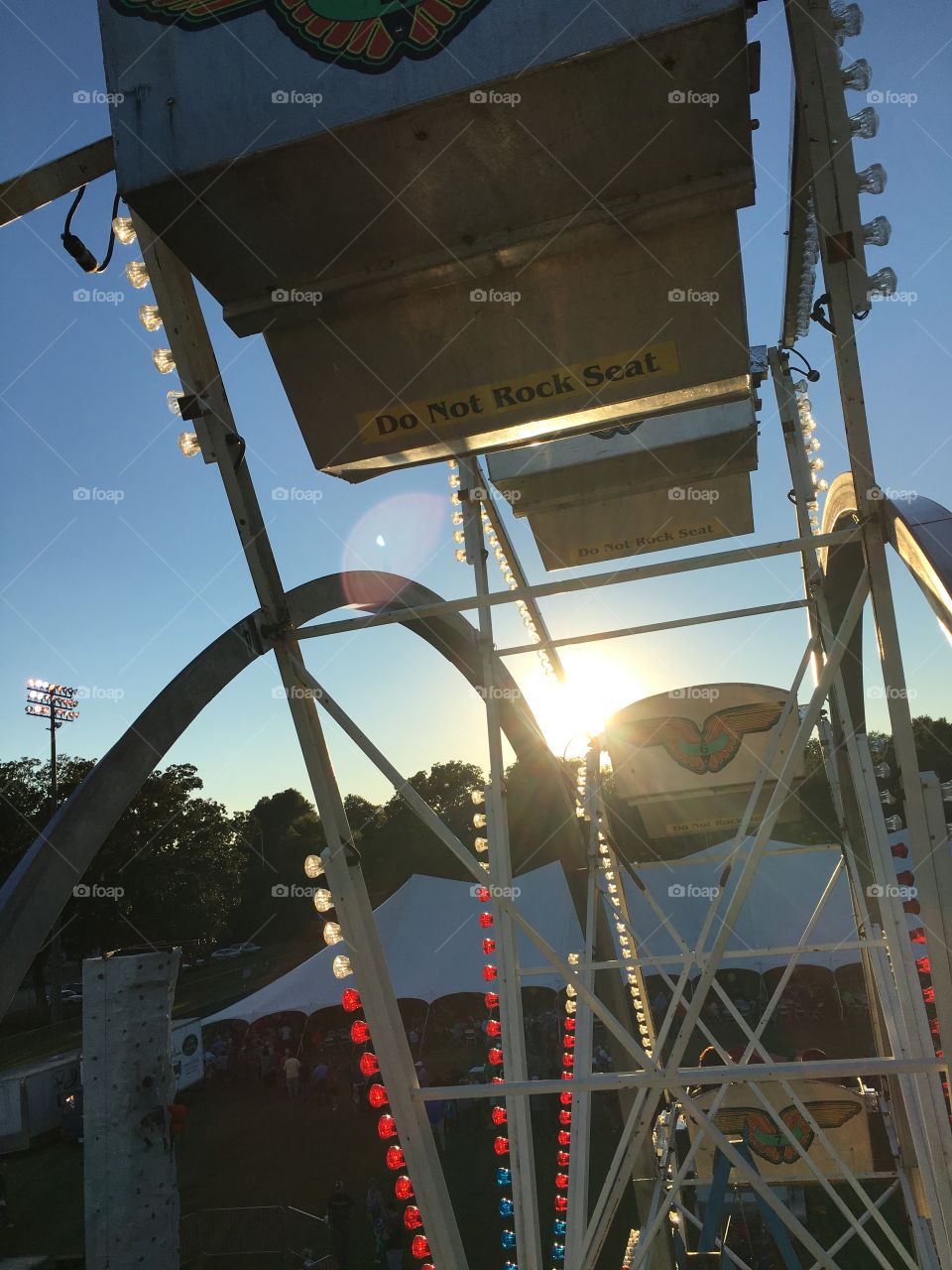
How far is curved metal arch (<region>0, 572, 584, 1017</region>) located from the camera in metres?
3.29

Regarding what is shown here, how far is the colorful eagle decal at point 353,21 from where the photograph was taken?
334 centimetres

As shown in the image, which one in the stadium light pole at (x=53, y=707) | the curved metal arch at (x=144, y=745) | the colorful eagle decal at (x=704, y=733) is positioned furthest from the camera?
the stadium light pole at (x=53, y=707)

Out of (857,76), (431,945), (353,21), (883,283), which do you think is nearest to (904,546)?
(883,283)

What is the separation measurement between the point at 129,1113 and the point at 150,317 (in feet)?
20.3

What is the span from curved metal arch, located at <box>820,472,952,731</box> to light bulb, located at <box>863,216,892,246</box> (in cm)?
120

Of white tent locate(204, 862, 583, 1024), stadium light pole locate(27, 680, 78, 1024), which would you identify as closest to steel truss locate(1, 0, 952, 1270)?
white tent locate(204, 862, 583, 1024)

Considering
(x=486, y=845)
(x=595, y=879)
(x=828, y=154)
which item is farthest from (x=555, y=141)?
(x=595, y=879)

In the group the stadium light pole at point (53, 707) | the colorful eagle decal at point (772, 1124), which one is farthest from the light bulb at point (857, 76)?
the stadium light pole at point (53, 707)

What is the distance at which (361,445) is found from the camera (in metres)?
4.96

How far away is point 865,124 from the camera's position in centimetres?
387

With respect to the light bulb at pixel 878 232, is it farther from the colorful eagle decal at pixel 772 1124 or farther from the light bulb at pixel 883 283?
the colorful eagle decal at pixel 772 1124

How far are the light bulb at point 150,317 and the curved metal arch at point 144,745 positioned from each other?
1600 mm

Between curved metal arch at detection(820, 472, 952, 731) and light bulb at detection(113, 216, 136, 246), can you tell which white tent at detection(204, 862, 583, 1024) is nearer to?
curved metal arch at detection(820, 472, 952, 731)

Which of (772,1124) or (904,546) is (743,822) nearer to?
(904,546)
